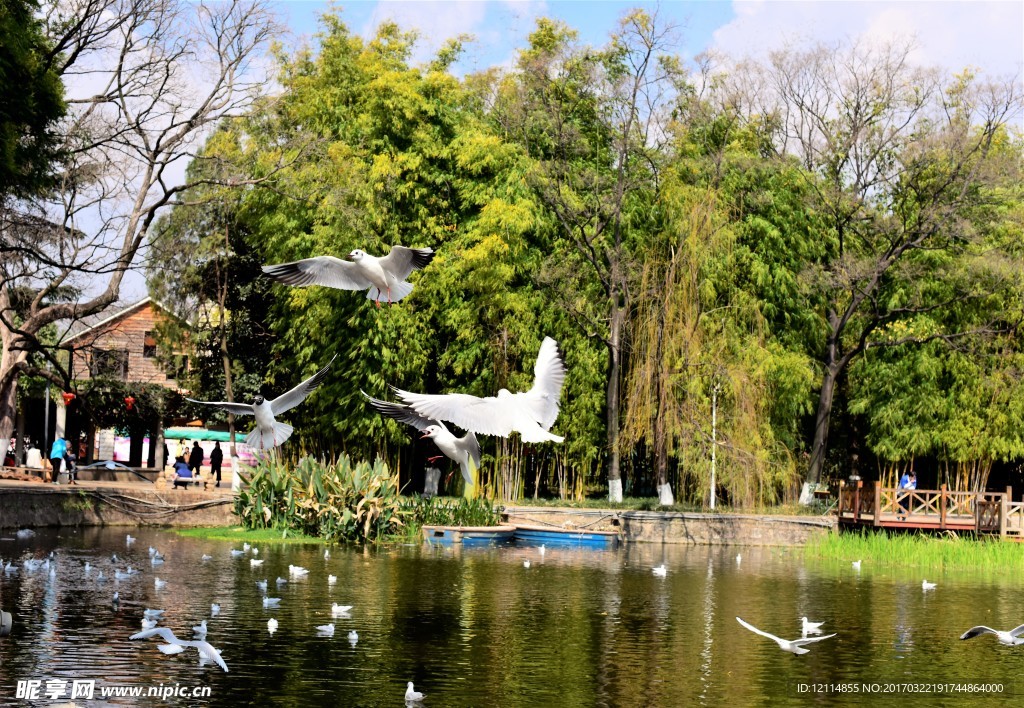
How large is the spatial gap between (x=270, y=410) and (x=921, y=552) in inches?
450

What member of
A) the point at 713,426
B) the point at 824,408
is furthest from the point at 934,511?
the point at 713,426

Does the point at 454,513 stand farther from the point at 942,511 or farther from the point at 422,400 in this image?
the point at 942,511

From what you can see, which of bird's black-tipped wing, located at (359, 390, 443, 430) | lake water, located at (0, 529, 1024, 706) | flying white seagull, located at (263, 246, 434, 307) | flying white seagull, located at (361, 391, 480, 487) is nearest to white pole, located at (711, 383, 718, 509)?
flying white seagull, located at (361, 391, 480, 487)

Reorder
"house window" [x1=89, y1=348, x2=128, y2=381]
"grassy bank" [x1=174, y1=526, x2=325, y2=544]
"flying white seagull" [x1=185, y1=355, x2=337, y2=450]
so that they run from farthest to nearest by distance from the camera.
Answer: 1. "house window" [x1=89, y1=348, x2=128, y2=381]
2. "grassy bank" [x1=174, y1=526, x2=325, y2=544]
3. "flying white seagull" [x1=185, y1=355, x2=337, y2=450]

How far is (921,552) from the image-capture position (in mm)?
23016

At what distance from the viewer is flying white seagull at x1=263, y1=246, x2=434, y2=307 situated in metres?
16.6

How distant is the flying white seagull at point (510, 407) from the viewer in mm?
18109

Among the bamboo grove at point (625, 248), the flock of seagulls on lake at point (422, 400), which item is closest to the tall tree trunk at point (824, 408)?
the bamboo grove at point (625, 248)

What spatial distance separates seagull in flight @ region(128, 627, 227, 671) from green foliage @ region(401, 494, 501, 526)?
41.9 ft

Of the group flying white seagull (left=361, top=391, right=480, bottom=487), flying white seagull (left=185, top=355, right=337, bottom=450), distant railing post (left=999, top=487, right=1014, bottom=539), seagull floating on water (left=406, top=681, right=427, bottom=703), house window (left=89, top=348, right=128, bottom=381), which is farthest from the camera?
house window (left=89, top=348, right=128, bottom=381)

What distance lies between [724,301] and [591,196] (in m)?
3.90

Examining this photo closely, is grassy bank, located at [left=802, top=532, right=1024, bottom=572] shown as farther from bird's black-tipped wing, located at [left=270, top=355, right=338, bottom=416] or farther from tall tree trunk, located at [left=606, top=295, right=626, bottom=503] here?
bird's black-tipped wing, located at [left=270, top=355, right=338, bottom=416]

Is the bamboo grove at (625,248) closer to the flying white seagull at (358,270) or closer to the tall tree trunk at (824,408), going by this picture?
the tall tree trunk at (824,408)

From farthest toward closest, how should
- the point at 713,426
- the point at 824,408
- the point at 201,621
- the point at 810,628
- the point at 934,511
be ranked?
1. the point at 824,408
2. the point at 934,511
3. the point at 713,426
4. the point at 810,628
5. the point at 201,621
